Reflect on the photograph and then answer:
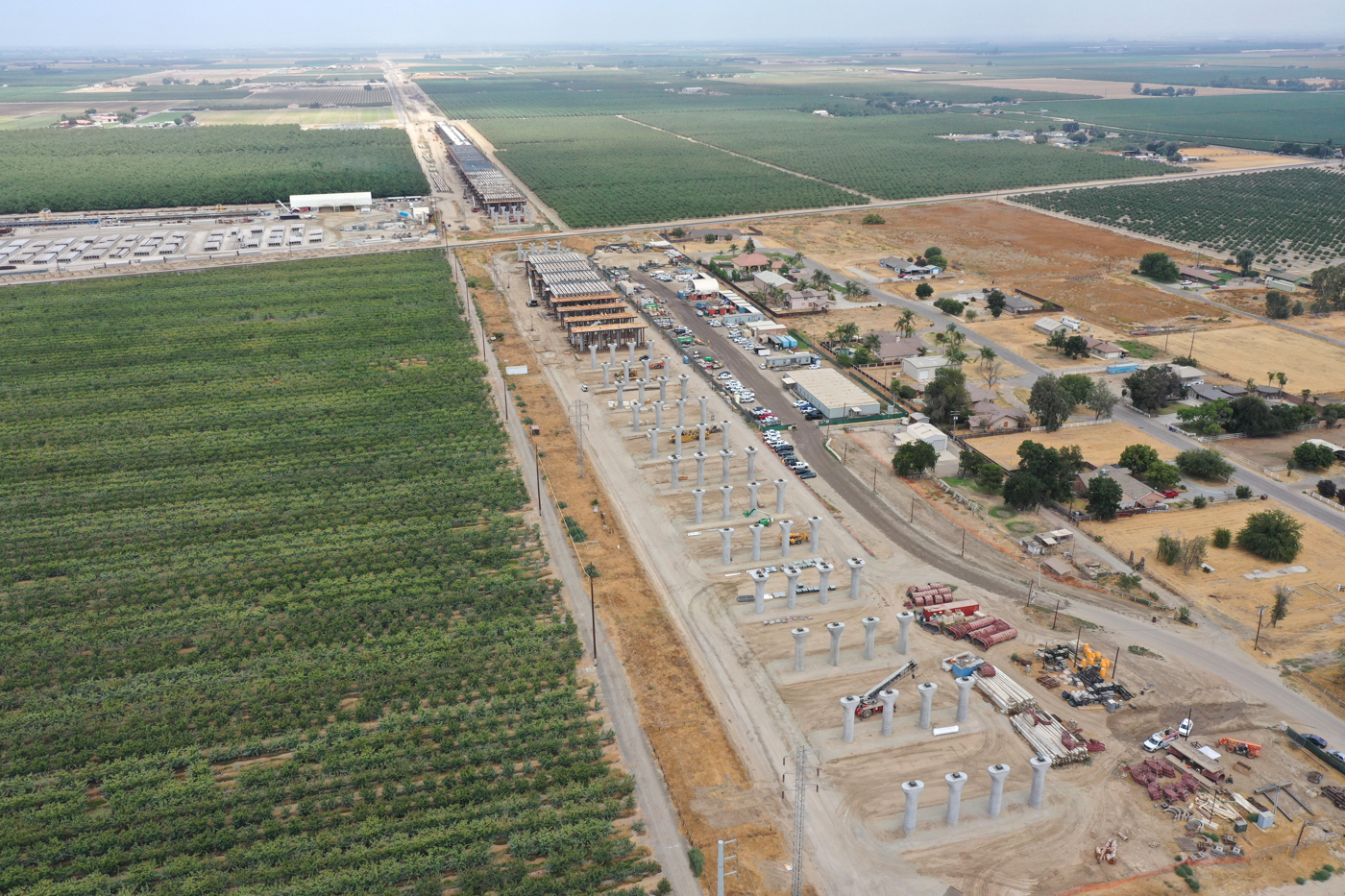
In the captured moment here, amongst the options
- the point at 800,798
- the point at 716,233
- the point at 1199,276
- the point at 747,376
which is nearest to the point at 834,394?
the point at 747,376

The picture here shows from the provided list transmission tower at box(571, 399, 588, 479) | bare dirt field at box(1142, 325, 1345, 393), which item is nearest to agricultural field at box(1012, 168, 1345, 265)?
bare dirt field at box(1142, 325, 1345, 393)

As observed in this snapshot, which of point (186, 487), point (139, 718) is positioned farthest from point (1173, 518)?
point (186, 487)

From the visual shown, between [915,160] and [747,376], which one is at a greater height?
[915,160]

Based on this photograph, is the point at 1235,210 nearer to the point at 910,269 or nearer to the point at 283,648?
the point at 910,269

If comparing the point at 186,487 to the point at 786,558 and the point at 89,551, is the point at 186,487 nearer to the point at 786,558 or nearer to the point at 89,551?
the point at 89,551

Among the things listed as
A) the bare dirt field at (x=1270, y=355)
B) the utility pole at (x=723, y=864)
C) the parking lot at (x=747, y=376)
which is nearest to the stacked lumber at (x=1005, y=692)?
the utility pole at (x=723, y=864)

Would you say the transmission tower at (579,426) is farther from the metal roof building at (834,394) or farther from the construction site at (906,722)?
the metal roof building at (834,394)
